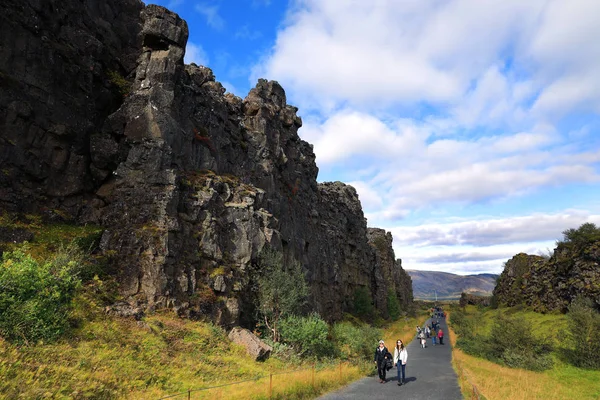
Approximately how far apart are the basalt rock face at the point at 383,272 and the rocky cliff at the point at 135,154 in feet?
197

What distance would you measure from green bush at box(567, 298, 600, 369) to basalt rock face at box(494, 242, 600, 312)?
20.0 metres

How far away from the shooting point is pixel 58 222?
1009 inches

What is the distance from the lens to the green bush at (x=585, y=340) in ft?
93.0

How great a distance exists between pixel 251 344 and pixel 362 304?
179ft

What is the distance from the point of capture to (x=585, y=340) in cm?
Result: 2898

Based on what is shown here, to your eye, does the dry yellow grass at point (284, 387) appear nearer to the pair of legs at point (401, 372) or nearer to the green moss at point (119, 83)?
the pair of legs at point (401, 372)

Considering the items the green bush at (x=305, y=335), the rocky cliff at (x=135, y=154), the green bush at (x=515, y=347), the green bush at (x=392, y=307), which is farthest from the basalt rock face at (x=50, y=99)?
the green bush at (x=392, y=307)

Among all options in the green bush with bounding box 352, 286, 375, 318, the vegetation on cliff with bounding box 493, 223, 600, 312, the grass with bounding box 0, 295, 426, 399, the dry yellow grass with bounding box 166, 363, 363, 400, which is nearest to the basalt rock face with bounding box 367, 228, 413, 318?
the green bush with bounding box 352, 286, 375, 318

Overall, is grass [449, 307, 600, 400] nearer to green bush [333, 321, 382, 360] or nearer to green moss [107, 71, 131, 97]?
green bush [333, 321, 382, 360]

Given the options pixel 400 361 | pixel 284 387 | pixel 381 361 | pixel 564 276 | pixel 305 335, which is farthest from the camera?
pixel 564 276

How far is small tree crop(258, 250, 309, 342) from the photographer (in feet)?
93.2

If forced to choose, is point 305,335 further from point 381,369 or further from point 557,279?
point 557,279

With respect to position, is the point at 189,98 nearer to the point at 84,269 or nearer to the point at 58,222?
the point at 58,222

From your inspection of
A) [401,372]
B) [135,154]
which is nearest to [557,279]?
[401,372]
